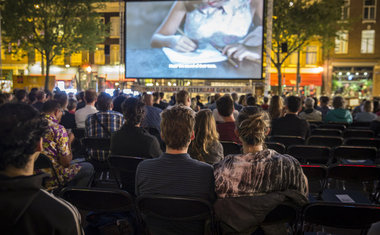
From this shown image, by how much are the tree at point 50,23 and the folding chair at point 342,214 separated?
21253 mm

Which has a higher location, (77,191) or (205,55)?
(205,55)

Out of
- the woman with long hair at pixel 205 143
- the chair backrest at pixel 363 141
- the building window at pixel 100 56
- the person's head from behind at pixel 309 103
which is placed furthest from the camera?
the building window at pixel 100 56

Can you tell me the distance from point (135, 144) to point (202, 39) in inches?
458

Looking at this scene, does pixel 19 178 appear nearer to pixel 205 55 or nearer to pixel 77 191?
pixel 77 191

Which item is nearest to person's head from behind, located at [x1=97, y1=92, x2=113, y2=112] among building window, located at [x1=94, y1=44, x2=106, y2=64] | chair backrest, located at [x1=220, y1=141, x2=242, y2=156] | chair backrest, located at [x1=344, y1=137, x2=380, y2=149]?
chair backrest, located at [x1=220, y1=141, x2=242, y2=156]

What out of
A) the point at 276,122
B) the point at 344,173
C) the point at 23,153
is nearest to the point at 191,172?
the point at 23,153

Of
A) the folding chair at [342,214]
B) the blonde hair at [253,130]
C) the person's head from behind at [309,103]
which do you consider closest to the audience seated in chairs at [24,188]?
the blonde hair at [253,130]

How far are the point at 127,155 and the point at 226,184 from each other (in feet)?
6.10

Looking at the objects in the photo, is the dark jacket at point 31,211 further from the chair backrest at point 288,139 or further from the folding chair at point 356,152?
the chair backrest at point 288,139

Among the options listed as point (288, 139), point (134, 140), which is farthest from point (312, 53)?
point (134, 140)

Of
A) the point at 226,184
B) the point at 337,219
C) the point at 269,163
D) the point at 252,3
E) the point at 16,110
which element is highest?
the point at 252,3

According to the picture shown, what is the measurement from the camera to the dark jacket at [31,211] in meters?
1.38

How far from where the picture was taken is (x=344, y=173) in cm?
374

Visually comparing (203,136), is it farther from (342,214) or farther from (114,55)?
(114,55)
